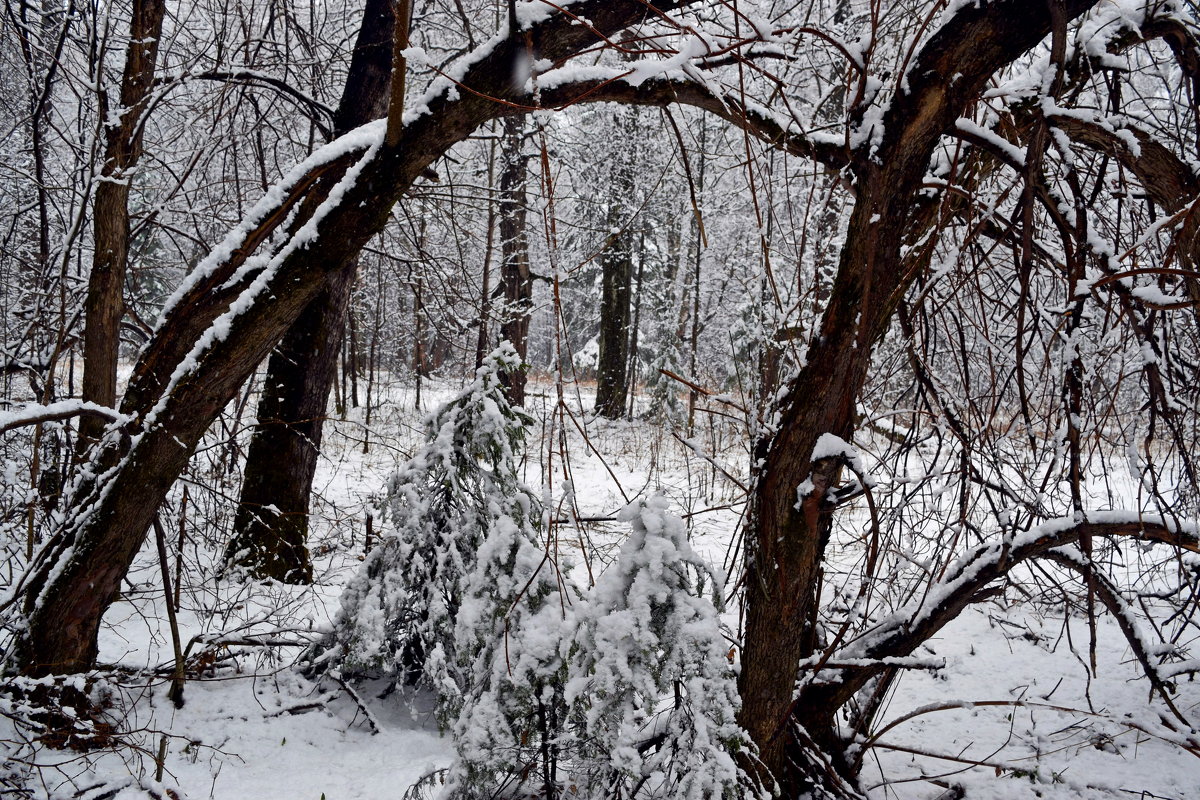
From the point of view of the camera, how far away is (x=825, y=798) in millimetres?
2535

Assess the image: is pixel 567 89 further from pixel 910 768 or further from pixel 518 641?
pixel 910 768

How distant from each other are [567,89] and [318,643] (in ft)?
8.65

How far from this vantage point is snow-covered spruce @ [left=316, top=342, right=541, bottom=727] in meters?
3.15

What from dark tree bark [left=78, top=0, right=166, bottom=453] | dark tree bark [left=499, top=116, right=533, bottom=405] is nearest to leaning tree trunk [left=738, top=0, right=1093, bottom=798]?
dark tree bark [left=78, top=0, right=166, bottom=453]

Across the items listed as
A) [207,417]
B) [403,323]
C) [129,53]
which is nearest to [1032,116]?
[207,417]

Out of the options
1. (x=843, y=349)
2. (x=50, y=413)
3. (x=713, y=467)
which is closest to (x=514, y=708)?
(x=713, y=467)

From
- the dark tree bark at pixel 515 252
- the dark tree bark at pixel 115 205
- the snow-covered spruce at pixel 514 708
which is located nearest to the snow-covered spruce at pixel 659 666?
the snow-covered spruce at pixel 514 708

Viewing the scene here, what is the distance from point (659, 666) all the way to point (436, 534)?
1.61 metres

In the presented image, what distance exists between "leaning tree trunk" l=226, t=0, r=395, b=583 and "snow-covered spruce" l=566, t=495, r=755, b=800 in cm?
316

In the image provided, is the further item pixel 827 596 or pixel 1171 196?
pixel 827 596

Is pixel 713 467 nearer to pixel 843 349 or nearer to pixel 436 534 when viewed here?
pixel 843 349

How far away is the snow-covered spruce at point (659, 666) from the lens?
1869 millimetres

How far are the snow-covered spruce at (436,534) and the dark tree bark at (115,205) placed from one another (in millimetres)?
1390

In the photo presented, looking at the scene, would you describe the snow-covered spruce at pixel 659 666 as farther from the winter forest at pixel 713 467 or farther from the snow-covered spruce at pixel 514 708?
the snow-covered spruce at pixel 514 708
